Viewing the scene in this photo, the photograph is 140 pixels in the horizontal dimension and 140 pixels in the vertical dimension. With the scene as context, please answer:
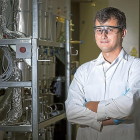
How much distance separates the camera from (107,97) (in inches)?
60.0

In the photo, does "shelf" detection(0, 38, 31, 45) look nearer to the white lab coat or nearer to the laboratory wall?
the white lab coat

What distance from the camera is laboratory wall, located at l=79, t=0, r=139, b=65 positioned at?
4129mm

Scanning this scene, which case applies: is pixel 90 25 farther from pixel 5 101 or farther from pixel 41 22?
pixel 5 101

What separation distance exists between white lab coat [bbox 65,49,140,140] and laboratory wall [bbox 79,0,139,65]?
2.67 m

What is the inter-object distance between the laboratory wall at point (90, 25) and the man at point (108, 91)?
8.74 ft

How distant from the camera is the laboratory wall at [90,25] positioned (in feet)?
13.5

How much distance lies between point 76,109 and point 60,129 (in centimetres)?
251

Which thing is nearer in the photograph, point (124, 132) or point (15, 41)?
point (124, 132)

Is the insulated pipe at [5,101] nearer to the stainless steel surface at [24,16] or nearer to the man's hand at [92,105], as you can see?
the stainless steel surface at [24,16]

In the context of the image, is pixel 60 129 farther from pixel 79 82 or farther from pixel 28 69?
pixel 79 82

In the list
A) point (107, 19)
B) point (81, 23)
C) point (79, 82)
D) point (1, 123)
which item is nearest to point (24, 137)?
point (1, 123)

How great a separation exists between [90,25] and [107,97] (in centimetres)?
296

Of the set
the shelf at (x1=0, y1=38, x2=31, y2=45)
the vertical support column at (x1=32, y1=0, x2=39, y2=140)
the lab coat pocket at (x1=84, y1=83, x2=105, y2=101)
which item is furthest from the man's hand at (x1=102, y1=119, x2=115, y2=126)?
the shelf at (x1=0, y1=38, x2=31, y2=45)

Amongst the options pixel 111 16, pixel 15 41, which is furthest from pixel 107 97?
pixel 15 41
